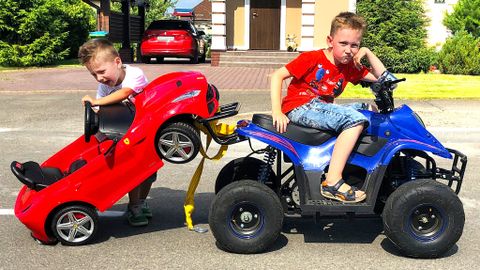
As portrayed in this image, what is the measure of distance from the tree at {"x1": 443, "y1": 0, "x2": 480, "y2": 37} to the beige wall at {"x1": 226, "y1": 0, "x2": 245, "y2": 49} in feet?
31.7

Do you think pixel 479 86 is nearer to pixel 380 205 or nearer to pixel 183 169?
pixel 183 169

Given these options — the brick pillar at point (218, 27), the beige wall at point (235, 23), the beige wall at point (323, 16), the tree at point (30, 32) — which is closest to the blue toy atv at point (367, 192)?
the tree at point (30, 32)

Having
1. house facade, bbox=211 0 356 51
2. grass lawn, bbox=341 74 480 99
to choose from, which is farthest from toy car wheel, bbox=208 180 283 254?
house facade, bbox=211 0 356 51

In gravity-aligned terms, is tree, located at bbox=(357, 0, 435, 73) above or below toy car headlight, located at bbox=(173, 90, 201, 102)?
above

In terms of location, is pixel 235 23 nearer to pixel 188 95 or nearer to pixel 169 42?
pixel 169 42

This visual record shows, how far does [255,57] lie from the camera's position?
64.6ft

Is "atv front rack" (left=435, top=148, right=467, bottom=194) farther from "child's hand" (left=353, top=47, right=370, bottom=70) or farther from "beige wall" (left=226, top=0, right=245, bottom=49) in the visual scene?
"beige wall" (left=226, top=0, right=245, bottom=49)

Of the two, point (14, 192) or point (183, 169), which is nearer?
point (14, 192)

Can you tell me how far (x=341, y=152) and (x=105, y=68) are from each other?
5.87 feet

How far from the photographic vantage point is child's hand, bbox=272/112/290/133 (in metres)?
3.48

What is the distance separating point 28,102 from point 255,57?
1047cm

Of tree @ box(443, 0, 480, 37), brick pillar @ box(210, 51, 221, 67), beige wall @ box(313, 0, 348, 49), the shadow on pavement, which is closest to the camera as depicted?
the shadow on pavement

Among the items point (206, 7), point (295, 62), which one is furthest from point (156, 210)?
point (206, 7)

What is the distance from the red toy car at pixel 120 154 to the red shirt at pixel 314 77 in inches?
18.0
